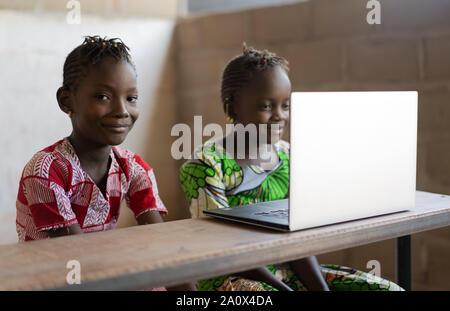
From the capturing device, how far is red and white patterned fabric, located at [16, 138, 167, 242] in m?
1.17

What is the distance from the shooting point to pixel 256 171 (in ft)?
5.30

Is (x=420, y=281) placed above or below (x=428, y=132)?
below

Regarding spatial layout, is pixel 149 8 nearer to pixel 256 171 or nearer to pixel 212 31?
pixel 212 31

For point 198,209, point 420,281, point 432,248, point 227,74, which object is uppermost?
point 227,74

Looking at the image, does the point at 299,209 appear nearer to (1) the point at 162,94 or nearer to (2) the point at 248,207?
(2) the point at 248,207

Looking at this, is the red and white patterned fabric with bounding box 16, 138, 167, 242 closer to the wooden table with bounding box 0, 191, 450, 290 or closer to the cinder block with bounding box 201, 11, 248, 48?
the wooden table with bounding box 0, 191, 450, 290

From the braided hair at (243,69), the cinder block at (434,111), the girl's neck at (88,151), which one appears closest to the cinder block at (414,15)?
the cinder block at (434,111)

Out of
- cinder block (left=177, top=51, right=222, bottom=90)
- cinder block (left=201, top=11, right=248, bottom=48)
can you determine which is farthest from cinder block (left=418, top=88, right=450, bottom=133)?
cinder block (left=177, top=51, right=222, bottom=90)

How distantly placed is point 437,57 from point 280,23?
831 millimetres

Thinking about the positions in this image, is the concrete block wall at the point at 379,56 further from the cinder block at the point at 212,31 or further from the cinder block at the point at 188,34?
the cinder block at the point at 188,34

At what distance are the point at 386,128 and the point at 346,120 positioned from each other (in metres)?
0.12

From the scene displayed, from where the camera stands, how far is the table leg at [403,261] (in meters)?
1.48

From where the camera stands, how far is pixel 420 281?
7.27ft

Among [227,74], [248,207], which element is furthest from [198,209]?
[227,74]
